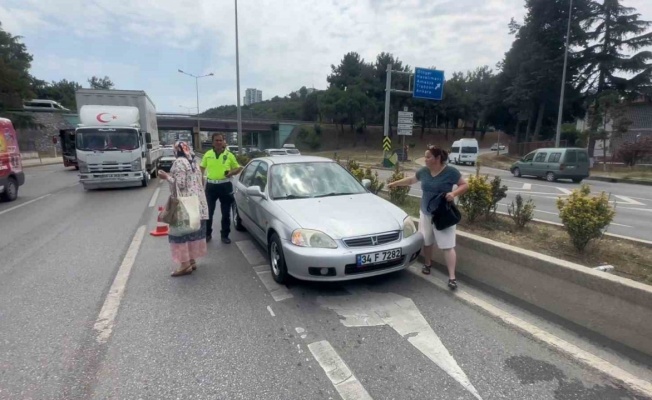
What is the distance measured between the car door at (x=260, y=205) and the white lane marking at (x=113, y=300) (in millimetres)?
1771

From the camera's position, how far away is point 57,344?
10.2 ft

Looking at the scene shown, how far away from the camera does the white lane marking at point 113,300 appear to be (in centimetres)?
334

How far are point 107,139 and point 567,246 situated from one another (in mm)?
14142

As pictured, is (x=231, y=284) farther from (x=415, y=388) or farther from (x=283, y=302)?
(x=415, y=388)

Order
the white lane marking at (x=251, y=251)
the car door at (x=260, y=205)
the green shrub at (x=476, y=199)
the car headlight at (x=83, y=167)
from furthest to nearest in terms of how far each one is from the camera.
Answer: the car headlight at (x=83, y=167) < the green shrub at (x=476, y=199) < the white lane marking at (x=251, y=251) < the car door at (x=260, y=205)

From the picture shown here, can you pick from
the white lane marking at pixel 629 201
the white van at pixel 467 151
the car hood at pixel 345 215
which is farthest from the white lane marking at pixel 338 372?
the white van at pixel 467 151

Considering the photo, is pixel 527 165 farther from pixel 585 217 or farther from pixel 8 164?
pixel 8 164

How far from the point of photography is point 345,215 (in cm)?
427

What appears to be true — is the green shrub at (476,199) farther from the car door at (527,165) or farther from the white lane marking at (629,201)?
the car door at (527,165)

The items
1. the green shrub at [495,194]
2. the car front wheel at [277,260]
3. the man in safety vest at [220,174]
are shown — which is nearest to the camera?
the car front wheel at [277,260]

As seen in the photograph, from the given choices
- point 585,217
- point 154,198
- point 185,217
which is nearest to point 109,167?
point 154,198

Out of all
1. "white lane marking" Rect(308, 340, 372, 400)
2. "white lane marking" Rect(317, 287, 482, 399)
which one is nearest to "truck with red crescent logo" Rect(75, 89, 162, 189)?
"white lane marking" Rect(317, 287, 482, 399)

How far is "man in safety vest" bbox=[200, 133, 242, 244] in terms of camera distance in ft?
20.1

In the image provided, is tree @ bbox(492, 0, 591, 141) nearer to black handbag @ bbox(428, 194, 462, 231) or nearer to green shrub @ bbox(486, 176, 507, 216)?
green shrub @ bbox(486, 176, 507, 216)
